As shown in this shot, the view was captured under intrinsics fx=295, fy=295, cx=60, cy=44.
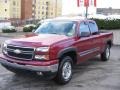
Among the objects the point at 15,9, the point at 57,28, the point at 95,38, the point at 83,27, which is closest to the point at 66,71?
the point at 57,28

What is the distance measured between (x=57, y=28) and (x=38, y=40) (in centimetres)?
132

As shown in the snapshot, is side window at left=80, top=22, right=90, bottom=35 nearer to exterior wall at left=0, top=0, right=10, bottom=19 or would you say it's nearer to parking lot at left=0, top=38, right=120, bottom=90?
parking lot at left=0, top=38, right=120, bottom=90

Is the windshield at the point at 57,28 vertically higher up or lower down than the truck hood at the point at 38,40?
higher up

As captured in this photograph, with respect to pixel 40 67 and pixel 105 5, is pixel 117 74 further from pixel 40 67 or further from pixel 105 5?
pixel 105 5

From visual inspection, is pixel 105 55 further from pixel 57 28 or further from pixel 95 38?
pixel 57 28

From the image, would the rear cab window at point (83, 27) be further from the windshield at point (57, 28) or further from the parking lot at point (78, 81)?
the parking lot at point (78, 81)

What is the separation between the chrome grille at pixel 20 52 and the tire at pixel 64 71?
0.86 meters

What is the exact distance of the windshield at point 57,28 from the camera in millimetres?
8430

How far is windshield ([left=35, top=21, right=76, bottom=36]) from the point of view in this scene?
843cm

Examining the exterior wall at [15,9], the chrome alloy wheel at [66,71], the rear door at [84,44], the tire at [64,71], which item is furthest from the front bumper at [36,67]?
the exterior wall at [15,9]

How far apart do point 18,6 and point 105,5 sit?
242 ft

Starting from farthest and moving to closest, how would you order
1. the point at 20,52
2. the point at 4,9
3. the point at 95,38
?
the point at 4,9 < the point at 95,38 < the point at 20,52

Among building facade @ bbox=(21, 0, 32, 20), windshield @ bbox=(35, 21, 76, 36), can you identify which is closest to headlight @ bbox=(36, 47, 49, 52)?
windshield @ bbox=(35, 21, 76, 36)

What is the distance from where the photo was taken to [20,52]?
287 inches
